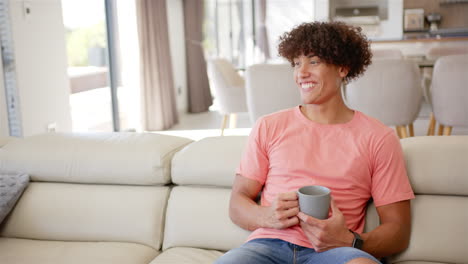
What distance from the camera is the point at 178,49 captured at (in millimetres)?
6809

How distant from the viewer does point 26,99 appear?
3.61m

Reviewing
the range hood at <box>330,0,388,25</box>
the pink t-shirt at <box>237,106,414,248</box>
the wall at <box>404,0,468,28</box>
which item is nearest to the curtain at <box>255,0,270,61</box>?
the range hood at <box>330,0,388,25</box>

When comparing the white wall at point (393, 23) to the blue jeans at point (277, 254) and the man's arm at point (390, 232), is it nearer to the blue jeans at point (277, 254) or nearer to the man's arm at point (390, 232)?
the man's arm at point (390, 232)

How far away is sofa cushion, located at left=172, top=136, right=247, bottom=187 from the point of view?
1729 mm

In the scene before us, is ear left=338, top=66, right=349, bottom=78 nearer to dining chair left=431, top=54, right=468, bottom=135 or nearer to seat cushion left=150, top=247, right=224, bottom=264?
seat cushion left=150, top=247, right=224, bottom=264

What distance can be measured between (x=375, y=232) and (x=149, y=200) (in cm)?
80

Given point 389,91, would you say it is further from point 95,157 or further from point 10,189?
point 10,189

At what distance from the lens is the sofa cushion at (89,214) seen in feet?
5.89

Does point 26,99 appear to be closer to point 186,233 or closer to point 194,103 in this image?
point 186,233

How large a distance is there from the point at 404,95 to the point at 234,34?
5635 millimetres

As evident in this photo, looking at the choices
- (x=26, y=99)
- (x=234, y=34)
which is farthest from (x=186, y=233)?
(x=234, y=34)

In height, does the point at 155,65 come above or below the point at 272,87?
above

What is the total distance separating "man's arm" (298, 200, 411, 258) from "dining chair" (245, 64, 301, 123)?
2.00 meters

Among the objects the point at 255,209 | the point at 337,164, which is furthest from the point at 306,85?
the point at 255,209
